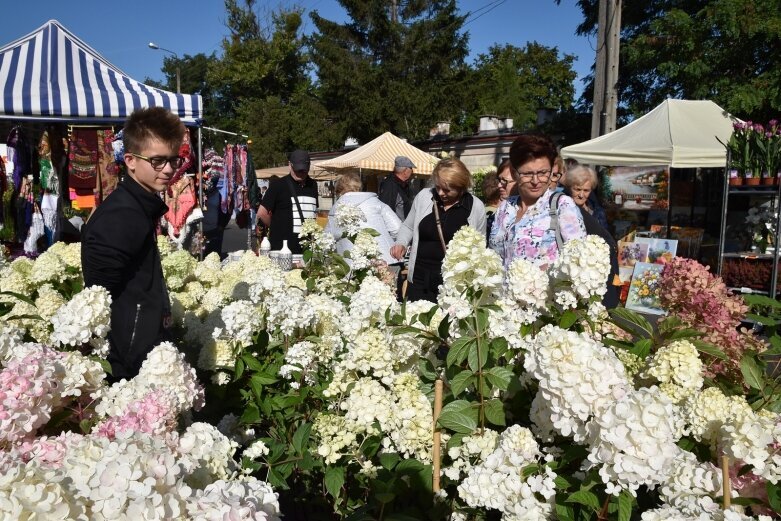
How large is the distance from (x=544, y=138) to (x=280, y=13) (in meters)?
38.9

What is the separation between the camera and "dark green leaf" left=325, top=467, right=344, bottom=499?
1.44 metres

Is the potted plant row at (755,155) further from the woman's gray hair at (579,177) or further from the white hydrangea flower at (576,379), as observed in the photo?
the white hydrangea flower at (576,379)

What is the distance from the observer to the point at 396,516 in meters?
1.25

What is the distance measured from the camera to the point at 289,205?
5.57 meters

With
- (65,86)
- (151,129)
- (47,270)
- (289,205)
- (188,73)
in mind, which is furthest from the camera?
(188,73)

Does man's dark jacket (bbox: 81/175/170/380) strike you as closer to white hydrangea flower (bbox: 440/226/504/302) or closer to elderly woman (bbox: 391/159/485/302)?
white hydrangea flower (bbox: 440/226/504/302)

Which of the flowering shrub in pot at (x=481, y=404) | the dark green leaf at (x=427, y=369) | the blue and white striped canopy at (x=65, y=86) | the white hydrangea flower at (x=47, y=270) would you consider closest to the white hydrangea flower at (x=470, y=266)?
the flowering shrub in pot at (x=481, y=404)

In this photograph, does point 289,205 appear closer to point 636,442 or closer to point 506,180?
point 506,180

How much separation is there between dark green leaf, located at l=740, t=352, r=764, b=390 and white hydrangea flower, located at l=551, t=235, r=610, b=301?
38 centimetres

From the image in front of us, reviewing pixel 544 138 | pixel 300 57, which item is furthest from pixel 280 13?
pixel 544 138

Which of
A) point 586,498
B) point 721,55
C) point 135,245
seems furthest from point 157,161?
point 721,55

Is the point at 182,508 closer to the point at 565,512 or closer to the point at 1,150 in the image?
the point at 565,512

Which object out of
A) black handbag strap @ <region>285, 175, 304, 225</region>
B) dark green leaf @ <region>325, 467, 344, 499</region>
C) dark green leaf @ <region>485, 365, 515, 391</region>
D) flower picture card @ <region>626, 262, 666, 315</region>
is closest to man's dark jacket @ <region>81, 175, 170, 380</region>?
dark green leaf @ <region>325, 467, 344, 499</region>

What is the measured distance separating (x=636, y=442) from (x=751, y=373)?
677 mm
